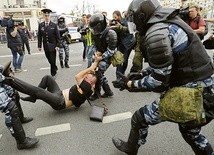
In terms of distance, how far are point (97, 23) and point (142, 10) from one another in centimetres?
201

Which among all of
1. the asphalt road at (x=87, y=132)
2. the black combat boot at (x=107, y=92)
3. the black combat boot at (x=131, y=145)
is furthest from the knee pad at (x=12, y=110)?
the black combat boot at (x=107, y=92)

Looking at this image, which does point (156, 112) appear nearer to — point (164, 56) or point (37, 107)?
point (164, 56)

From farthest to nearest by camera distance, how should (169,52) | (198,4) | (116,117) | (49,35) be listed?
(49,35), (198,4), (116,117), (169,52)

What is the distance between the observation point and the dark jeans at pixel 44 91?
3198 mm

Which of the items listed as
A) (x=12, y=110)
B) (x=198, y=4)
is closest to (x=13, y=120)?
(x=12, y=110)

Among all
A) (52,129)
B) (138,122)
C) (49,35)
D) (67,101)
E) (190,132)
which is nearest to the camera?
(190,132)

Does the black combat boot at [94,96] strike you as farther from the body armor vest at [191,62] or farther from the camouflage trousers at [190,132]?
the body armor vest at [191,62]

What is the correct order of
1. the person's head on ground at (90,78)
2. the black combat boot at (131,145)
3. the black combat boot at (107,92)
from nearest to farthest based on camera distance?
the black combat boot at (131,145)
the person's head on ground at (90,78)
the black combat boot at (107,92)

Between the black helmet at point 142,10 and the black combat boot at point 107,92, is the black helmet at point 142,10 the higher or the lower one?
the higher one

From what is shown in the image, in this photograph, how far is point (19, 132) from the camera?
113 inches

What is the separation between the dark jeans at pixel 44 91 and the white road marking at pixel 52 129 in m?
0.34

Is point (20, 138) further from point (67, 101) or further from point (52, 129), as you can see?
point (67, 101)

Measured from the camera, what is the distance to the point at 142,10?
6.22ft

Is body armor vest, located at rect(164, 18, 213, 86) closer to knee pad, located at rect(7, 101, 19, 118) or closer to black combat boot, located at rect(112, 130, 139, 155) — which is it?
black combat boot, located at rect(112, 130, 139, 155)
